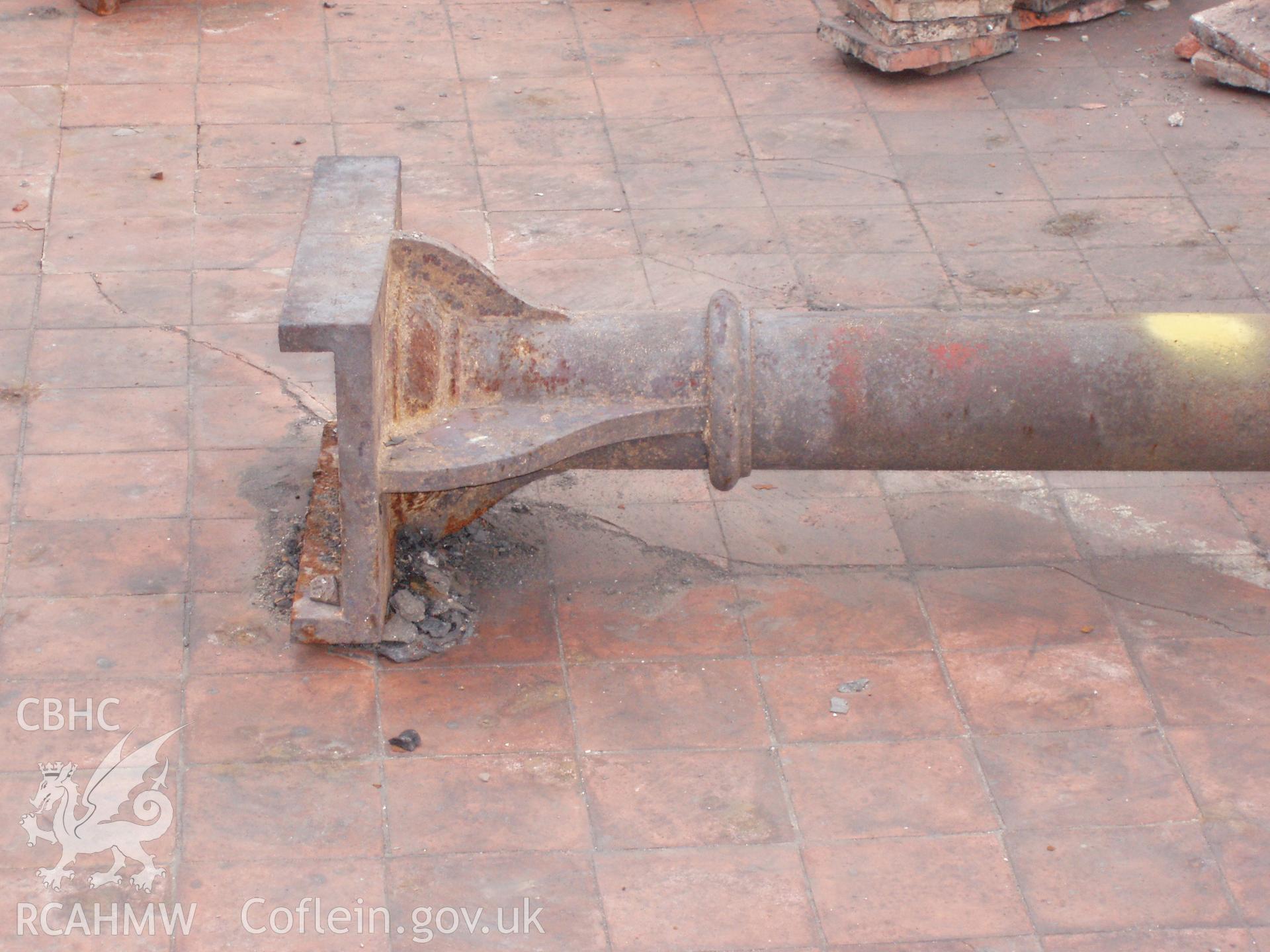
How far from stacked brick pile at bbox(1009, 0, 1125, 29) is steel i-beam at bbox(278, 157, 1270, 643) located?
14.5ft

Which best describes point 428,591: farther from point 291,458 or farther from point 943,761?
point 943,761

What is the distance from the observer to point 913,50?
841 centimetres

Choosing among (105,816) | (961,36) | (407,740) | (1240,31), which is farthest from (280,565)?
(1240,31)

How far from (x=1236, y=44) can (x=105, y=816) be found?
6.76 metres

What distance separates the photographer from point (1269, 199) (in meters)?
7.59

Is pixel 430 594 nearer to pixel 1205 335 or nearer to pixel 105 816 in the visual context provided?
pixel 105 816

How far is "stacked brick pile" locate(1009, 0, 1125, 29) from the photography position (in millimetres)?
9023

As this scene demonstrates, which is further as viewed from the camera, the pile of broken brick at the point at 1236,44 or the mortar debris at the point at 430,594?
the pile of broken brick at the point at 1236,44

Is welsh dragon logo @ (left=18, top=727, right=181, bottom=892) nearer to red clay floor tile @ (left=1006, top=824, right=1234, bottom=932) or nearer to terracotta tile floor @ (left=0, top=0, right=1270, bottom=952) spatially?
terracotta tile floor @ (left=0, top=0, right=1270, bottom=952)

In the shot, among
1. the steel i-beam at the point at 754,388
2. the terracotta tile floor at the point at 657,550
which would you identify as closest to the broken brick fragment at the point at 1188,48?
the terracotta tile floor at the point at 657,550

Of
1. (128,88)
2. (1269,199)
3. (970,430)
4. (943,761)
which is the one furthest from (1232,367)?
(128,88)

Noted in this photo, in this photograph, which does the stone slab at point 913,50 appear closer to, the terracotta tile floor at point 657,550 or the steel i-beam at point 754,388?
the terracotta tile floor at point 657,550

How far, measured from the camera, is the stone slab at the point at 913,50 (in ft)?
27.6

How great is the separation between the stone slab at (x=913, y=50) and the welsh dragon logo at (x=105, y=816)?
18.0 feet
